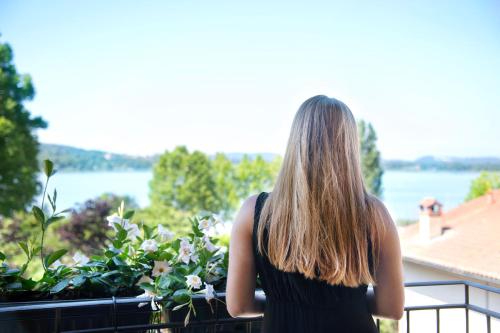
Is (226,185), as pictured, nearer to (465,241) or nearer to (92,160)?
(92,160)

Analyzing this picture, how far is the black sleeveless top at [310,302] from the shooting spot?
969mm

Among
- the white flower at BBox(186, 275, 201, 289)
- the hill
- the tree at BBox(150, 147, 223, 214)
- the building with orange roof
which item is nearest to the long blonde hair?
the white flower at BBox(186, 275, 201, 289)

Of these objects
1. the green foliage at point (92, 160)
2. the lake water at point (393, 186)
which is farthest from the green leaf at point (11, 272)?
the green foliage at point (92, 160)

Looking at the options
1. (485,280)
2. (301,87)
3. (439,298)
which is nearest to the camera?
(485,280)

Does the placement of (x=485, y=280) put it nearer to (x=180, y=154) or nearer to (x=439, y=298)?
(x=439, y=298)

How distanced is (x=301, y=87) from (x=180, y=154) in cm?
559

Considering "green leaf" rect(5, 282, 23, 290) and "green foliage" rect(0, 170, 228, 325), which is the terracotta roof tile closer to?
"green foliage" rect(0, 170, 228, 325)

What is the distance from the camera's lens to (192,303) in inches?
47.3

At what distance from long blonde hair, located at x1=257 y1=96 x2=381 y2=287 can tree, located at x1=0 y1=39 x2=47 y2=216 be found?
13.0 meters

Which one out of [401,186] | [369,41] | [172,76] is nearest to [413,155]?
[401,186]

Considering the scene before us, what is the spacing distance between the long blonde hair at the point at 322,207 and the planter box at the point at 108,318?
0.38 metres

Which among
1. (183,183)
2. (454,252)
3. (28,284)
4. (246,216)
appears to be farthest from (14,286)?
(183,183)

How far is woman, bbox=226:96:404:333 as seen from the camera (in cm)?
92

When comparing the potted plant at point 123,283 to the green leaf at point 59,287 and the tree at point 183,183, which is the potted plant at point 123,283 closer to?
the green leaf at point 59,287
